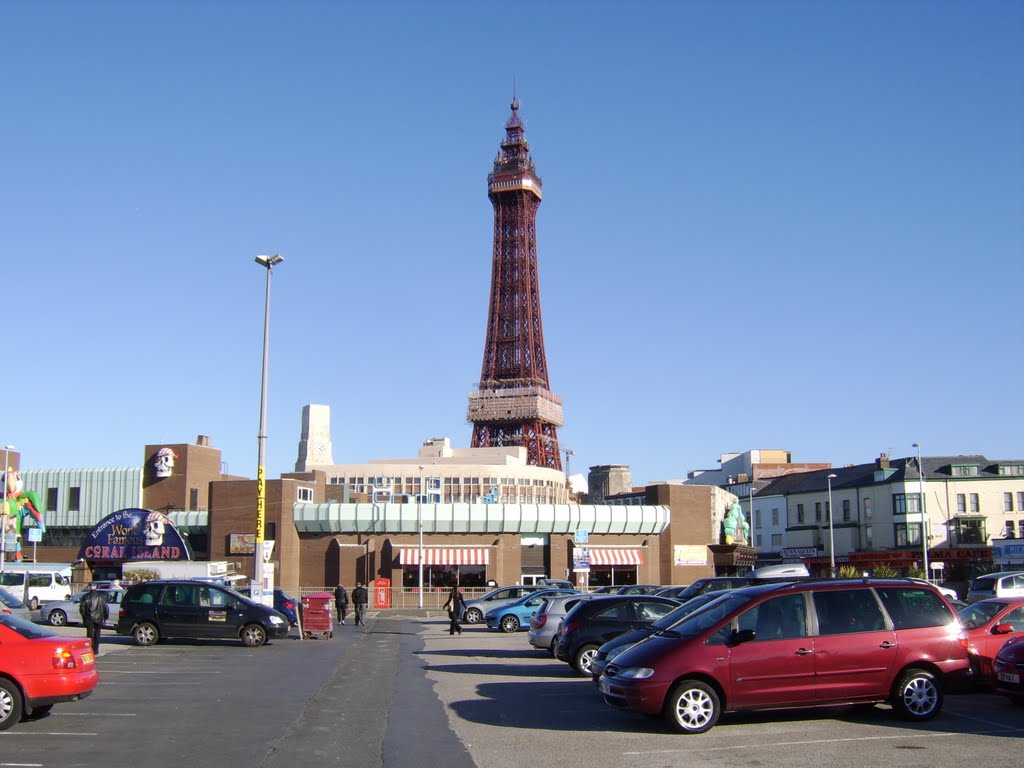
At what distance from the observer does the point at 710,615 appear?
13.4 metres

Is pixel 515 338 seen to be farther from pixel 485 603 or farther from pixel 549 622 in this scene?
pixel 549 622

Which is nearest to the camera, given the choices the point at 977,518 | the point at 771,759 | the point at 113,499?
the point at 771,759

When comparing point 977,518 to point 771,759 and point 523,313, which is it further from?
point 771,759

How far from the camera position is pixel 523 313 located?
382 feet

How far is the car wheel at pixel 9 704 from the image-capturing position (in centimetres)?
1297

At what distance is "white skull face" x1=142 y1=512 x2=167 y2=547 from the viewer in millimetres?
57281

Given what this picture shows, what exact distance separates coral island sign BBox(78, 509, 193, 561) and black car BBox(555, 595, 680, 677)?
1622 inches

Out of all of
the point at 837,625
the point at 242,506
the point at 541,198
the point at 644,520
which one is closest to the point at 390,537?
the point at 242,506

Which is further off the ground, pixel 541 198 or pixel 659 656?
pixel 541 198

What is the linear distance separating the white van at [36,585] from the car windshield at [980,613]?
117 ft

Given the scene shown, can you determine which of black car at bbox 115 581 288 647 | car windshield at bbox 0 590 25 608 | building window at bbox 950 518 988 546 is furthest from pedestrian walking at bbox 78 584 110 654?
building window at bbox 950 518 988 546

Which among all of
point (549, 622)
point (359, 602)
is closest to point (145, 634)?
point (549, 622)

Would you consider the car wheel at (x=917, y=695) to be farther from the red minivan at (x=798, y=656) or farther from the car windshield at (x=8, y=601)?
the car windshield at (x=8, y=601)

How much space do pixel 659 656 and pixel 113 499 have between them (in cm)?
5846
